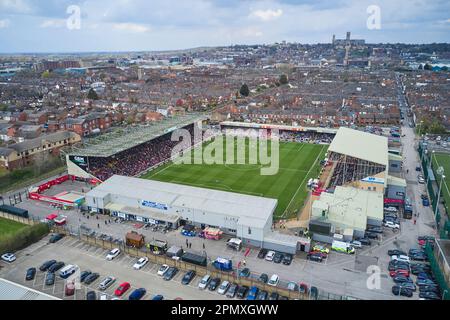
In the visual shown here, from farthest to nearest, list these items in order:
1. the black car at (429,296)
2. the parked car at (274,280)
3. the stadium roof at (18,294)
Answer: the parked car at (274,280) < the black car at (429,296) < the stadium roof at (18,294)

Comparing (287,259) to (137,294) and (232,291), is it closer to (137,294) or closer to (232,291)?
(232,291)

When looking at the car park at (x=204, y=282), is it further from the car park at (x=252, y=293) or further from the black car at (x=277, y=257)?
the black car at (x=277, y=257)

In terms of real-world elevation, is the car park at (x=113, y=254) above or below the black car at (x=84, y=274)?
above

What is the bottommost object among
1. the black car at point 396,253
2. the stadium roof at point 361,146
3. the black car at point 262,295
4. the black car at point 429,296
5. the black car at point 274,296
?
the black car at point 429,296


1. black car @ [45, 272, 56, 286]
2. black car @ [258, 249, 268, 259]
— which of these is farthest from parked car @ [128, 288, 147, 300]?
black car @ [258, 249, 268, 259]

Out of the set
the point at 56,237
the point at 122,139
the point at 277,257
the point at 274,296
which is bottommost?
the point at 274,296

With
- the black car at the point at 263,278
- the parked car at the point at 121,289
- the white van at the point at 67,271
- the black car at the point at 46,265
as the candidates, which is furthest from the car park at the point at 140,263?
the black car at the point at 263,278

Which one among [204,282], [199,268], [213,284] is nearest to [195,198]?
[199,268]

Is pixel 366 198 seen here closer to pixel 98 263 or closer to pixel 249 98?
pixel 98 263
